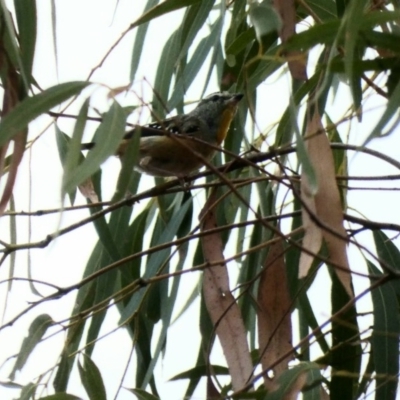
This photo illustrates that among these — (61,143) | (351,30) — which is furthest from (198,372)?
(351,30)

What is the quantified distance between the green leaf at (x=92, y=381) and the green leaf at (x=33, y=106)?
632 mm

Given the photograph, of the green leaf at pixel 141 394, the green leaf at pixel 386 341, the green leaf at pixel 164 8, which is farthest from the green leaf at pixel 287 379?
the green leaf at pixel 164 8

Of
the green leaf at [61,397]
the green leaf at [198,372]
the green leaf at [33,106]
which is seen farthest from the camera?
the green leaf at [198,372]

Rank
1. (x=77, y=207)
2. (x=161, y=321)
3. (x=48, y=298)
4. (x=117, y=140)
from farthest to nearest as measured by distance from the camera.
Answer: (x=161, y=321) < (x=77, y=207) < (x=48, y=298) < (x=117, y=140)

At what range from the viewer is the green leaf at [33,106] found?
4.23ft

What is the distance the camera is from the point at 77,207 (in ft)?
5.57

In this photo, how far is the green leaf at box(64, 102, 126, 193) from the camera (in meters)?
1.21

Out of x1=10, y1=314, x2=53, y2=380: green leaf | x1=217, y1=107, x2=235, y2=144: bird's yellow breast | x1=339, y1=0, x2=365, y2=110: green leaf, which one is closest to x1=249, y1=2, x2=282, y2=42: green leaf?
x1=339, y1=0, x2=365, y2=110: green leaf

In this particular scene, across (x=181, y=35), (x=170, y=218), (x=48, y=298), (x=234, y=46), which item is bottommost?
(x=48, y=298)

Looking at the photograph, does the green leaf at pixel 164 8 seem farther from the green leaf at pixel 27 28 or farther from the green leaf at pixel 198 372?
the green leaf at pixel 198 372

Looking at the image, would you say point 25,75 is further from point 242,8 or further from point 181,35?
point 242,8

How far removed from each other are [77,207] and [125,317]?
0.35 meters

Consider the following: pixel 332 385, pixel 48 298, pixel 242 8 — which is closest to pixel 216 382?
pixel 332 385

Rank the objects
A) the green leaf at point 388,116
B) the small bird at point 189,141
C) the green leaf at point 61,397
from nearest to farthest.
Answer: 1. the green leaf at point 388,116
2. the green leaf at point 61,397
3. the small bird at point 189,141
